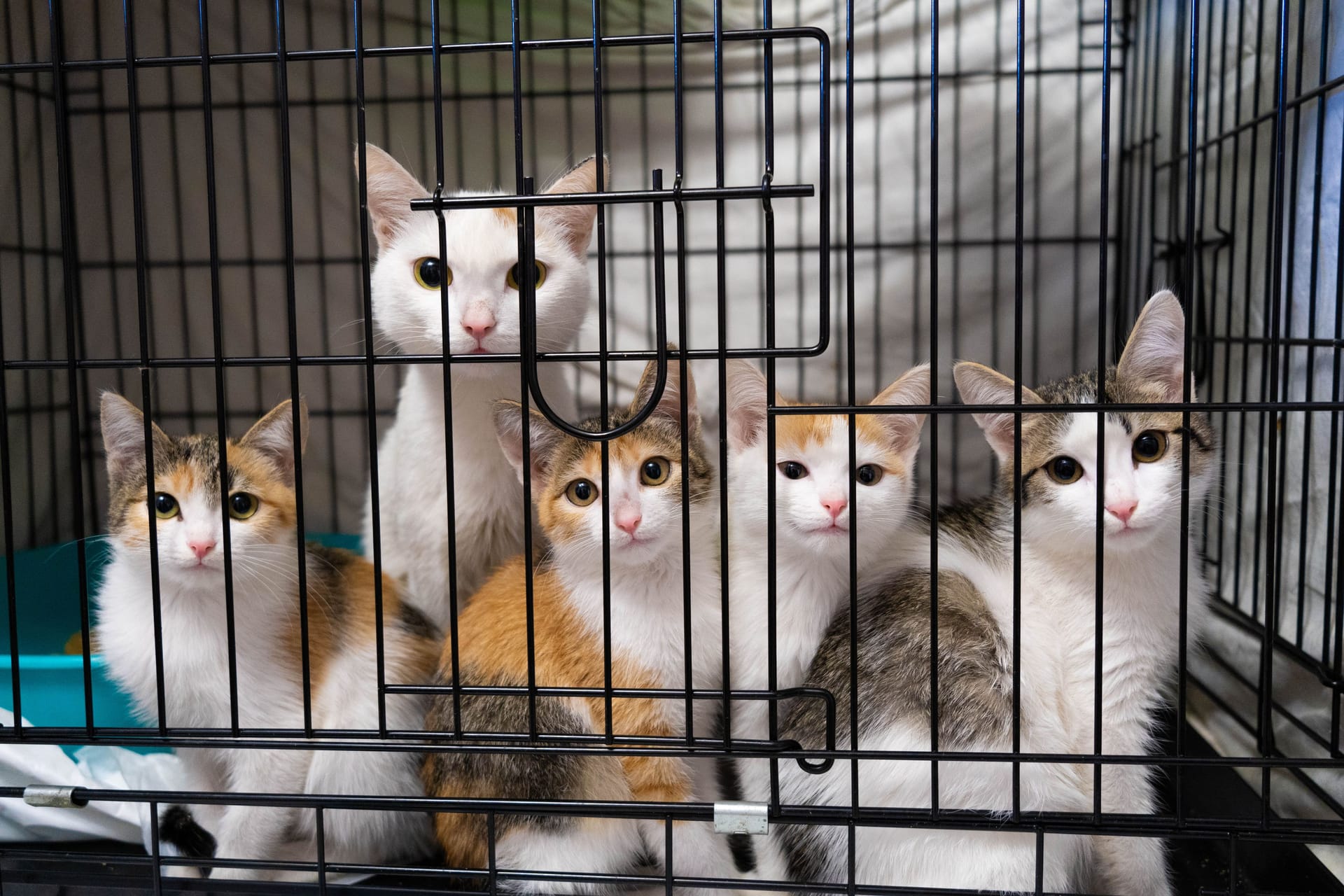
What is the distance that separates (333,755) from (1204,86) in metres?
2.00

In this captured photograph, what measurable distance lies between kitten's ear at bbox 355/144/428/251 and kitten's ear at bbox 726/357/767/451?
0.52 meters

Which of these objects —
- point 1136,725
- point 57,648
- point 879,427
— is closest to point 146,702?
point 57,648

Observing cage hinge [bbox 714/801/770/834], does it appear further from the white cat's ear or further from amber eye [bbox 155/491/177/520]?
amber eye [bbox 155/491/177/520]

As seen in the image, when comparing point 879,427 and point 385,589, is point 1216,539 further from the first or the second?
point 385,589

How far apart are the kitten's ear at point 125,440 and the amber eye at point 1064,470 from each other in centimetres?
117

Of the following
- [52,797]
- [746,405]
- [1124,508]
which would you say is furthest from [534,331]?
[52,797]

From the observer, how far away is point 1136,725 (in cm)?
119

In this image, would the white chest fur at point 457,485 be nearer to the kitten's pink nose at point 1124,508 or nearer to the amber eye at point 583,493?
the amber eye at point 583,493

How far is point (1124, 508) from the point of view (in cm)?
112

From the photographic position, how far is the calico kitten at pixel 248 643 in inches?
49.3

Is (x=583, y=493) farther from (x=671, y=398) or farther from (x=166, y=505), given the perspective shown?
(x=166, y=505)

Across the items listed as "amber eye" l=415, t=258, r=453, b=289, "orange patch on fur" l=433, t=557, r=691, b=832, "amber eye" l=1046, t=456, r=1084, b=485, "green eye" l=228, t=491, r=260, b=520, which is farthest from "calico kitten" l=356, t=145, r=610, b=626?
"amber eye" l=1046, t=456, r=1084, b=485

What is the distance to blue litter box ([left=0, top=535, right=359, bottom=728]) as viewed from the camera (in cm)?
146

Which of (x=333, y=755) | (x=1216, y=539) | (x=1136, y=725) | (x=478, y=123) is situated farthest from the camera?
(x=478, y=123)
